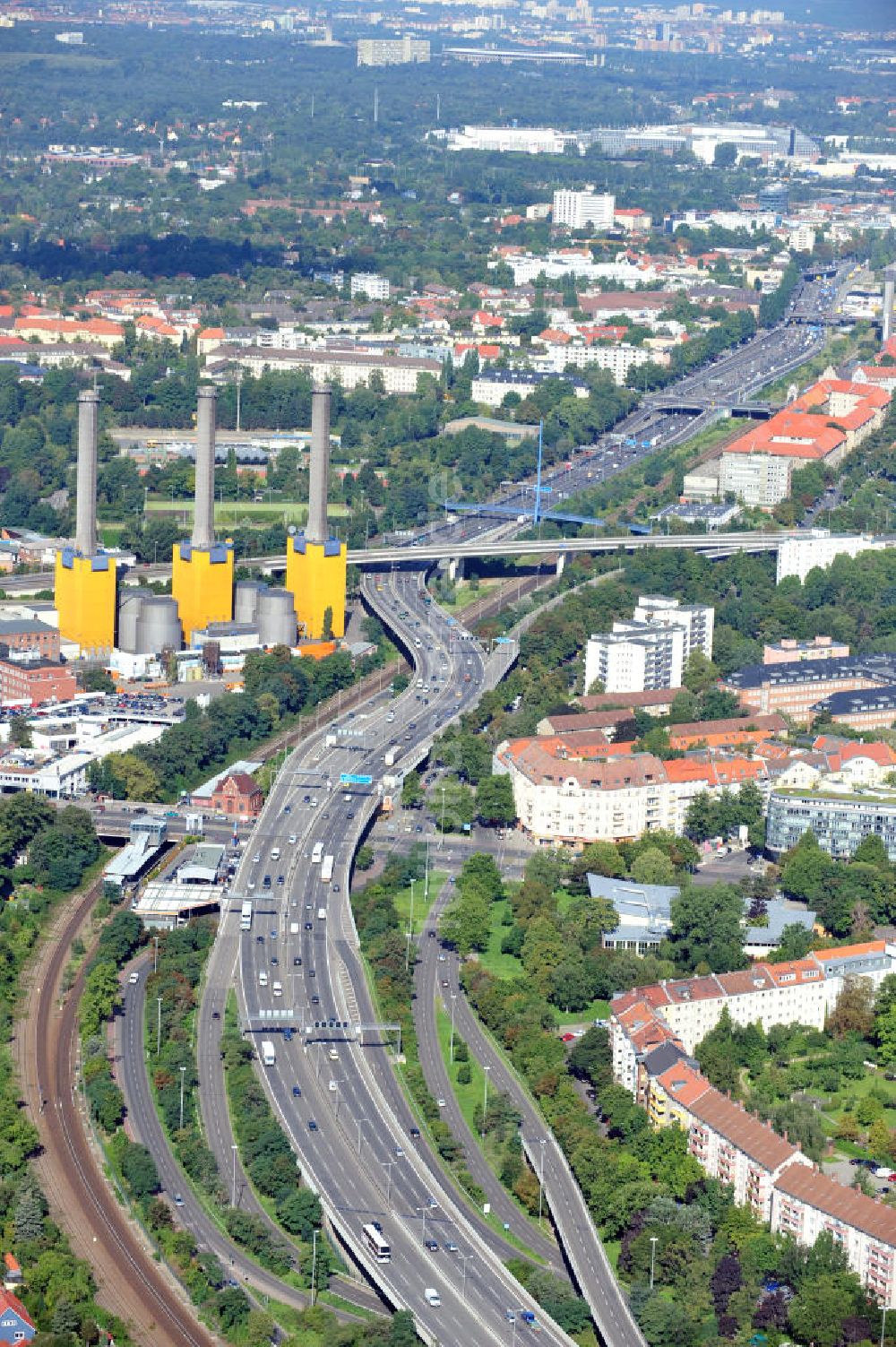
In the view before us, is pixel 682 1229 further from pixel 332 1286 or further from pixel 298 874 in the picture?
pixel 298 874

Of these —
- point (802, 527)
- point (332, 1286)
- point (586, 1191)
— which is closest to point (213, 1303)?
point (332, 1286)

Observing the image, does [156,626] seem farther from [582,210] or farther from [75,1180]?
[582,210]

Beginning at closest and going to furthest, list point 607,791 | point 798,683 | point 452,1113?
point 452,1113, point 607,791, point 798,683

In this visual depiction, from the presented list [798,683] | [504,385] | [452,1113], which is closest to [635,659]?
[798,683]

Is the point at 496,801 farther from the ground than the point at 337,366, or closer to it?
farther from the ground

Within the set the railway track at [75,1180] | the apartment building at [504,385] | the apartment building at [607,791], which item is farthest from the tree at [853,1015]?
the apartment building at [504,385]
